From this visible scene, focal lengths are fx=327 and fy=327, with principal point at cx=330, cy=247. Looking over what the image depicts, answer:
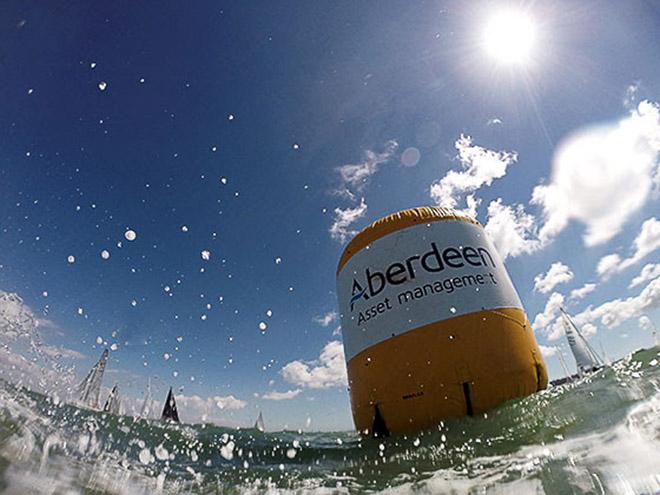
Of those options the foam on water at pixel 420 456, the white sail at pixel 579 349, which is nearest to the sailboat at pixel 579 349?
the white sail at pixel 579 349

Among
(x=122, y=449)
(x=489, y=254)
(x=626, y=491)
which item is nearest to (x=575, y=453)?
(x=626, y=491)

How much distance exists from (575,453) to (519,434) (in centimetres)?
87

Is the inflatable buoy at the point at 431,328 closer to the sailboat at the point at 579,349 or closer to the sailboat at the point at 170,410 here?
the sailboat at the point at 170,410

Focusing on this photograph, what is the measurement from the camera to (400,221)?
597cm

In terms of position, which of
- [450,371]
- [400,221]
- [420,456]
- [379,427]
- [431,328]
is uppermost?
[400,221]

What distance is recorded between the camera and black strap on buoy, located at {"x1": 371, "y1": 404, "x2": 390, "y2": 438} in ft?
16.1

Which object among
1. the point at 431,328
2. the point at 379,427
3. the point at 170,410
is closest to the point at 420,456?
the point at 379,427

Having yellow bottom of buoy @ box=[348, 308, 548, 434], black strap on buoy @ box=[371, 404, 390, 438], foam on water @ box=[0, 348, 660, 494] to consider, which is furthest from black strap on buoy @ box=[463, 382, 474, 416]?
black strap on buoy @ box=[371, 404, 390, 438]

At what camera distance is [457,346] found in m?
4.68

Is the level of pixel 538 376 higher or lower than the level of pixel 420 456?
higher

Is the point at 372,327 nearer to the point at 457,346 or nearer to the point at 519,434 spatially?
the point at 457,346

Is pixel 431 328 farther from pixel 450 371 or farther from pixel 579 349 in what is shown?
pixel 579 349

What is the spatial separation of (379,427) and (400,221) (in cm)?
340

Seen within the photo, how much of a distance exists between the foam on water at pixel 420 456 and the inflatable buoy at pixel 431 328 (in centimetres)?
28
